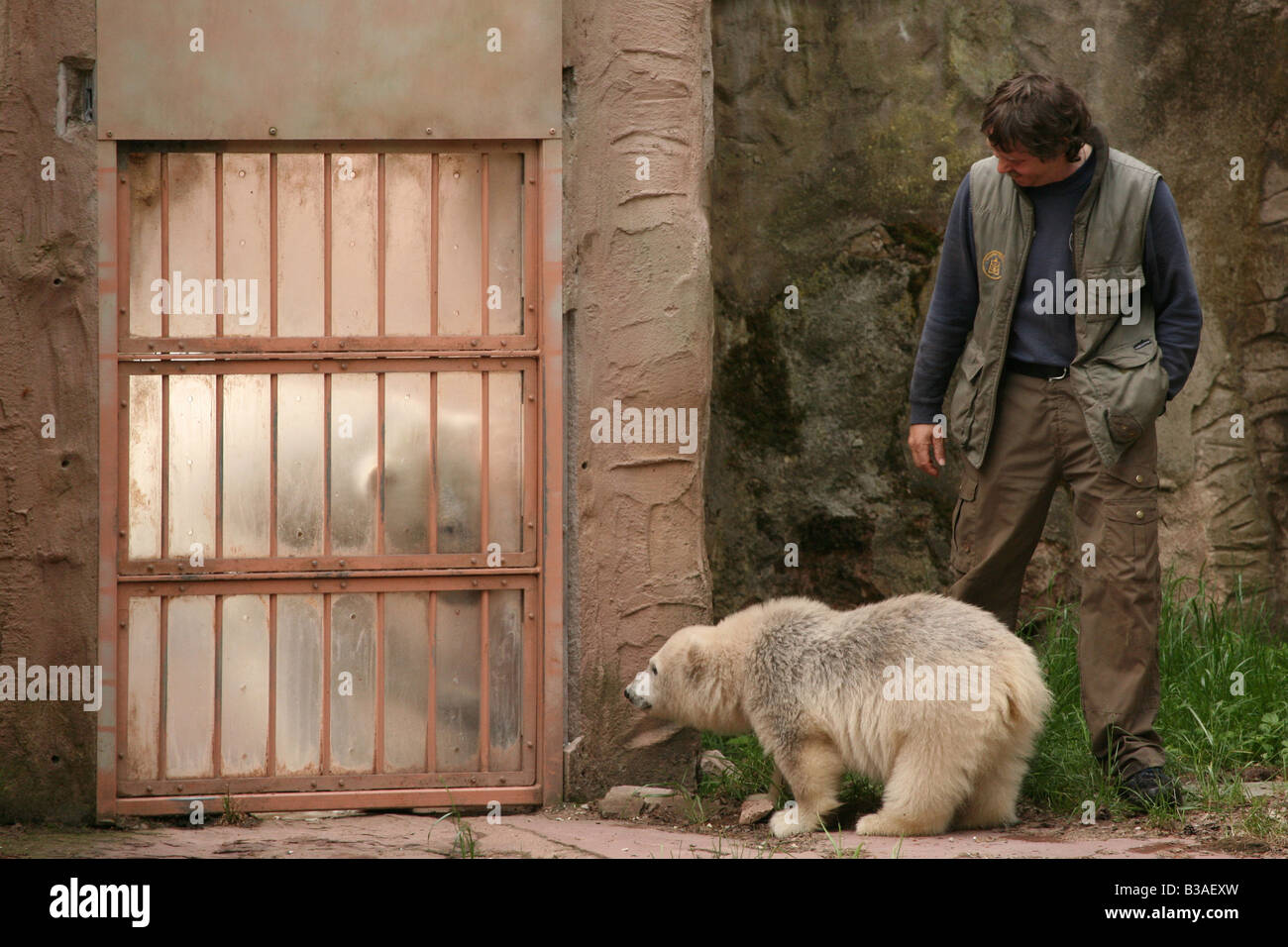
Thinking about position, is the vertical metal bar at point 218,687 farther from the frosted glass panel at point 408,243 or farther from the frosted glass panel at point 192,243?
the frosted glass panel at point 408,243

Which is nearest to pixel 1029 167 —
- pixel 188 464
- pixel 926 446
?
pixel 926 446

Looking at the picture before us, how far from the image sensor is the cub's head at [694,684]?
507cm

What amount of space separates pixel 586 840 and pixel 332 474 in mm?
1766

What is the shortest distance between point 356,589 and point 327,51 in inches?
83.5

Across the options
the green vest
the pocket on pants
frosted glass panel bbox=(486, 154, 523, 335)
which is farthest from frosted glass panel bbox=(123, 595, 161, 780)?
the pocket on pants

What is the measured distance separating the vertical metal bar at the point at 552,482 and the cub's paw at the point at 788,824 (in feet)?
3.24

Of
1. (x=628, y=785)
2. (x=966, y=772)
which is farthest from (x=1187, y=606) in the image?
(x=628, y=785)

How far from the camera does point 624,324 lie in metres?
5.45

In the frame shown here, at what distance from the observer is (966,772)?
15.3ft

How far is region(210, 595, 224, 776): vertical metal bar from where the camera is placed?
5.34 metres

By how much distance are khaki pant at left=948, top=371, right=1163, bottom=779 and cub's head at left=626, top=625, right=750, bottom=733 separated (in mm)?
1011

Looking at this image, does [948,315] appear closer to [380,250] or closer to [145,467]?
[380,250]

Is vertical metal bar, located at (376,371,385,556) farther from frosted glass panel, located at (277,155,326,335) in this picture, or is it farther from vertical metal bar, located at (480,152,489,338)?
vertical metal bar, located at (480,152,489,338)

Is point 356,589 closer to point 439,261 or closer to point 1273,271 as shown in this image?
point 439,261
